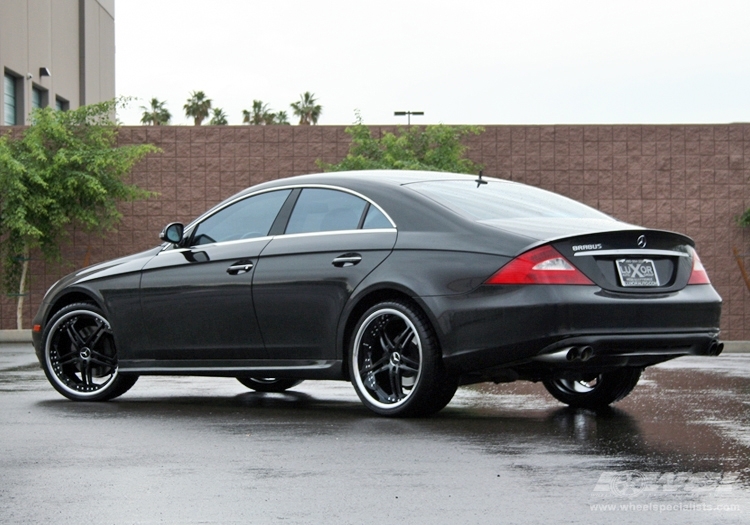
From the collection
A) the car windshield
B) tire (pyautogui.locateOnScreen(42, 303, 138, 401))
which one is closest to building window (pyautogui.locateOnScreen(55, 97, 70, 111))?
tire (pyautogui.locateOnScreen(42, 303, 138, 401))

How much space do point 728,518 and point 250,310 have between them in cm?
436

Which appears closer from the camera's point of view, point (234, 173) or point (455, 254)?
point (455, 254)

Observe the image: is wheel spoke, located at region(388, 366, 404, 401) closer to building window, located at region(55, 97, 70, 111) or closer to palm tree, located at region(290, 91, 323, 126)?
building window, located at region(55, 97, 70, 111)

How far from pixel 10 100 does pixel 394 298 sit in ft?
109

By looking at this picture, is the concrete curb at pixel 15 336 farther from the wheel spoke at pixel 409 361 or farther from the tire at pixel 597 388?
the wheel spoke at pixel 409 361

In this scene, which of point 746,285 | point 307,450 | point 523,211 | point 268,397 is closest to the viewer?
point 307,450

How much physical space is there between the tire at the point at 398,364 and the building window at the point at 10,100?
31.7 m

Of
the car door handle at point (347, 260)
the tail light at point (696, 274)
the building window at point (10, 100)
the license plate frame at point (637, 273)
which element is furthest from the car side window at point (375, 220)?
the building window at point (10, 100)

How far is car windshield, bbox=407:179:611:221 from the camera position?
786 centimetres

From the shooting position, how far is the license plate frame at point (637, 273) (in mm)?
7309

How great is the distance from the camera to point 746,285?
24.1 m

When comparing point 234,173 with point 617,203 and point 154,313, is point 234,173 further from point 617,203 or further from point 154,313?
point 154,313

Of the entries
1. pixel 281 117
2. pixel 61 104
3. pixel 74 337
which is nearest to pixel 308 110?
pixel 281 117

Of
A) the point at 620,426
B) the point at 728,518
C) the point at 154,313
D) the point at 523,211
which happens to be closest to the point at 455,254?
the point at 523,211
